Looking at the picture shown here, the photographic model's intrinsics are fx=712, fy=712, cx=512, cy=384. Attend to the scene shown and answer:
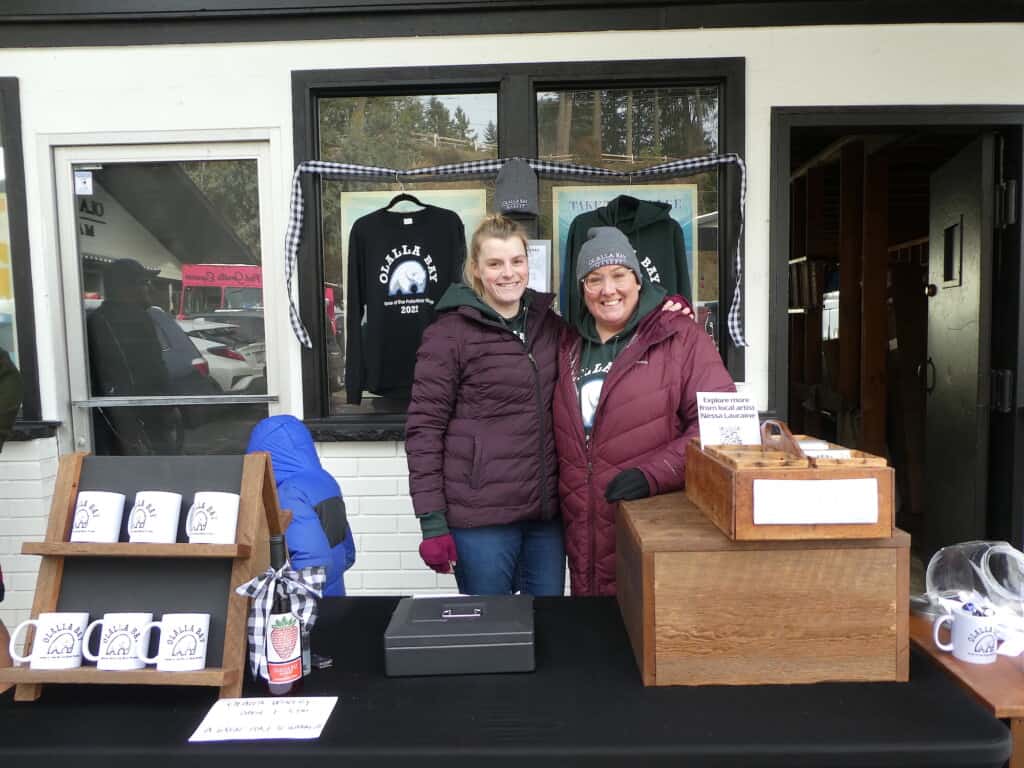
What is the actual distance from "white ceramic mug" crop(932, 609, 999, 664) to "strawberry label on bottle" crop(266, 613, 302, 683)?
113cm

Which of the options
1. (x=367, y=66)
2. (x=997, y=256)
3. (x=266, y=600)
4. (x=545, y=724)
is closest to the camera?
(x=545, y=724)

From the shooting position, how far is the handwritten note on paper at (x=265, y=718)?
41.2 inches

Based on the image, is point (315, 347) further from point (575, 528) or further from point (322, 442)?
point (575, 528)

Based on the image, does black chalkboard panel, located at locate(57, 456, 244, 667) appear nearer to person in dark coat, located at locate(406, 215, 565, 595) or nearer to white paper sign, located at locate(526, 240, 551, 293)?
person in dark coat, located at locate(406, 215, 565, 595)

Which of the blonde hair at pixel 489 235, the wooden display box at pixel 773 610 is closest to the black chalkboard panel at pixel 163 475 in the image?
the wooden display box at pixel 773 610

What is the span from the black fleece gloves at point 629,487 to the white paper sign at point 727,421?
0.82 ft

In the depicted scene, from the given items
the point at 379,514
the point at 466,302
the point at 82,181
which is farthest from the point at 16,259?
the point at 466,302

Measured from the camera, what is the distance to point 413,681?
1.21 meters

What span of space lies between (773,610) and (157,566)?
3.37ft

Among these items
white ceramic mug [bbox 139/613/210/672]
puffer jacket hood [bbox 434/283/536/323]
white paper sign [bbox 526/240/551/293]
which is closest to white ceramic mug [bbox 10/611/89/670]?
white ceramic mug [bbox 139/613/210/672]

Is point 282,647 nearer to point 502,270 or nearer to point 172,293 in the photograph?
point 502,270

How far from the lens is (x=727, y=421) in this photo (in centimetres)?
139

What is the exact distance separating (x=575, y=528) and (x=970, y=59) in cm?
261

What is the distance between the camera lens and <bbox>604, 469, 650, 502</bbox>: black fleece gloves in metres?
1.59
